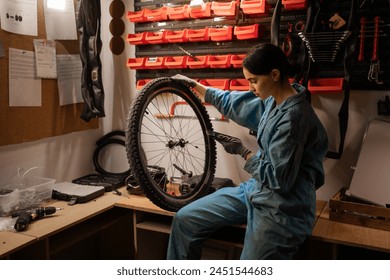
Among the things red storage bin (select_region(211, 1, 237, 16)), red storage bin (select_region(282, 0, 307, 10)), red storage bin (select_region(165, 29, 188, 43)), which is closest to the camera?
red storage bin (select_region(282, 0, 307, 10))

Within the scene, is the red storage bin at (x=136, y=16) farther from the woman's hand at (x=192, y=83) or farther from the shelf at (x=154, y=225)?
the shelf at (x=154, y=225)

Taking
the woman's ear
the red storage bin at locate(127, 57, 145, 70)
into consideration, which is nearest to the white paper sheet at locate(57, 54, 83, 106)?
the red storage bin at locate(127, 57, 145, 70)

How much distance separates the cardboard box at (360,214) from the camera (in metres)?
1.88

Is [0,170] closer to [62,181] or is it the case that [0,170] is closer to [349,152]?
[62,181]

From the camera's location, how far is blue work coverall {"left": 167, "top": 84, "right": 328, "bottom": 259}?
1646mm

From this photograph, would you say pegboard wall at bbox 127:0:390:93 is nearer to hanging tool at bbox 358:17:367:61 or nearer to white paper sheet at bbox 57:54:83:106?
hanging tool at bbox 358:17:367:61

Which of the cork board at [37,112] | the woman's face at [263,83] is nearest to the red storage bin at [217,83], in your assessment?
the woman's face at [263,83]

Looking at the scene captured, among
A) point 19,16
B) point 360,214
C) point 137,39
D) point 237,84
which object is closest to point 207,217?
point 360,214

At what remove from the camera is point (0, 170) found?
221 centimetres

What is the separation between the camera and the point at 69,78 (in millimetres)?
2557

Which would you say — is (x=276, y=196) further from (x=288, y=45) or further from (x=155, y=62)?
(x=155, y=62)

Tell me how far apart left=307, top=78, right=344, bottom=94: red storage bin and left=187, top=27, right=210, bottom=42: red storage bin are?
679 mm

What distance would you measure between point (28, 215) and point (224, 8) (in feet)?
5.04
